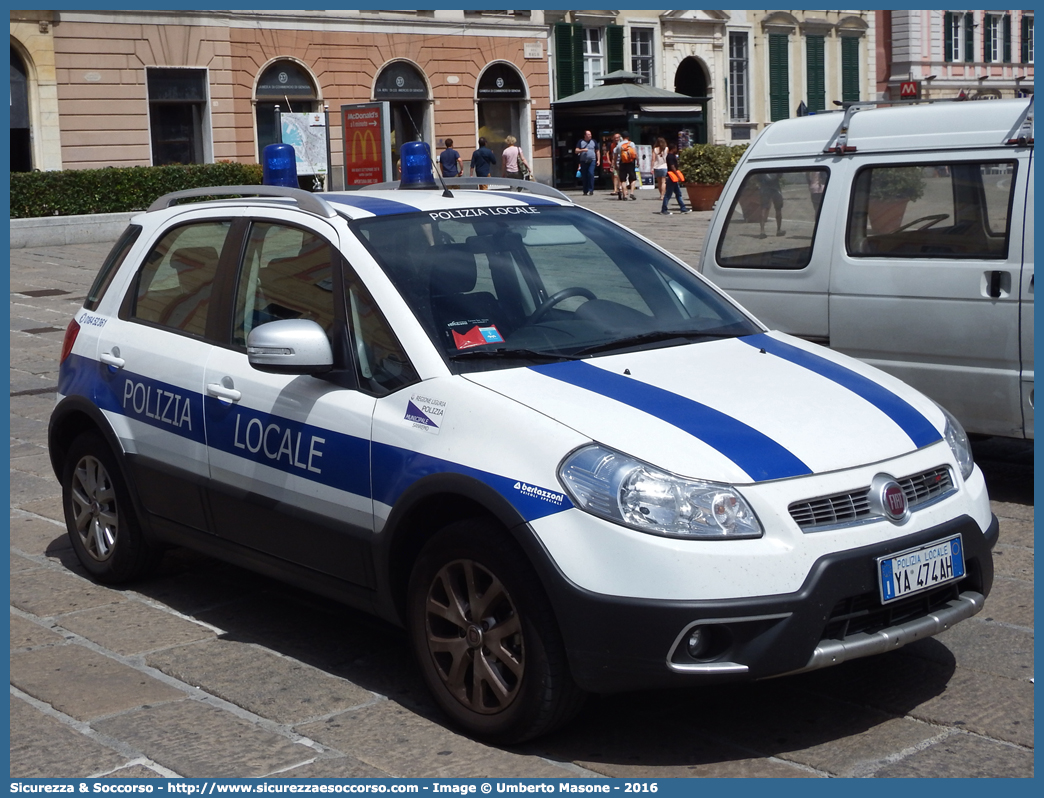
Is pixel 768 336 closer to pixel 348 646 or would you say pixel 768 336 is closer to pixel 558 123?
pixel 348 646

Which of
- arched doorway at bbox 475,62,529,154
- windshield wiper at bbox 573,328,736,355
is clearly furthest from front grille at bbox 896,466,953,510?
arched doorway at bbox 475,62,529,154

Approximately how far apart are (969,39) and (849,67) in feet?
26.5

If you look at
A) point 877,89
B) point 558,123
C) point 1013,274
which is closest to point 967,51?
point 877,89

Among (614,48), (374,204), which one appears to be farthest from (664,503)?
(614,48)

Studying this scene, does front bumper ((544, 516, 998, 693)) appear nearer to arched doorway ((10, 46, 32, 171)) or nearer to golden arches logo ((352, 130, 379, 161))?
golden arches logo ((352, 130, 379, 161))

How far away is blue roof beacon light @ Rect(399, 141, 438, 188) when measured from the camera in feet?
18.6

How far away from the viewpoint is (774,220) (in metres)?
7.25

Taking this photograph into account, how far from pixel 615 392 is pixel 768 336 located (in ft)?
3.51

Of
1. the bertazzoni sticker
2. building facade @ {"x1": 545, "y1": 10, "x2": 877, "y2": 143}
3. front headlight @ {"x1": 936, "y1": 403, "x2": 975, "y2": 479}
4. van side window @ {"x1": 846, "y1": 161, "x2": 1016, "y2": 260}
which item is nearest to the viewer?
the bertazzoni sticker

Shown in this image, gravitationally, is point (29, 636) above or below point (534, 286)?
below

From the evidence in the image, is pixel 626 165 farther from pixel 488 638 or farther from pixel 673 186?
pixel 488 638

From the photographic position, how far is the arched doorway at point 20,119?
30484mm

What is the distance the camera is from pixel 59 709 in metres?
4.38

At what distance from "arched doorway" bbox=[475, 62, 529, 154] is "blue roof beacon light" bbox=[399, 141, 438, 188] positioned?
34799 mm
